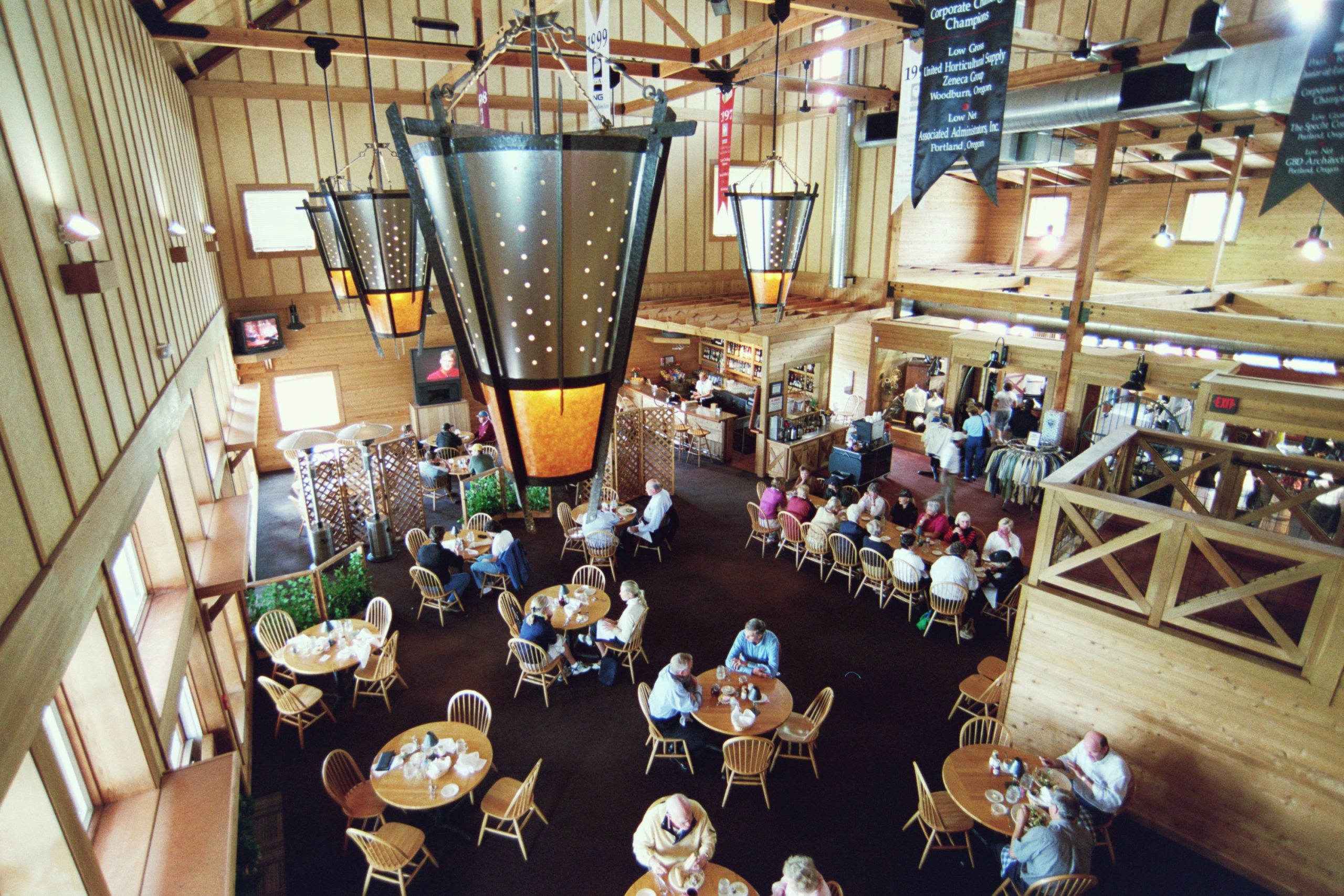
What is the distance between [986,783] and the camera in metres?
5.04

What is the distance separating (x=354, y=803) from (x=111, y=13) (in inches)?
239

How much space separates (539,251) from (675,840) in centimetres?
423

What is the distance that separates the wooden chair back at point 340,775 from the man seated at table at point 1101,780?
5.30 m

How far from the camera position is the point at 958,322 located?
46.1ft

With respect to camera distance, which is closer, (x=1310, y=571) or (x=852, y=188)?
(x=1310, y=571)

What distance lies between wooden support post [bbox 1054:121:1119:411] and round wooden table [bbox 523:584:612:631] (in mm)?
8644

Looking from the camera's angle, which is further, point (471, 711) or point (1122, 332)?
point (1122, 332)

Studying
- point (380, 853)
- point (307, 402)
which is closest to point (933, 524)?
point (380, 853)

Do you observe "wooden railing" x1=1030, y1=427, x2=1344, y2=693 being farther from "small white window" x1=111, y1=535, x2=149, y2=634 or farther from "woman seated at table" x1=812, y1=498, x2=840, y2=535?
"small white window" x1=111, y1=535, x2=149, y2=634

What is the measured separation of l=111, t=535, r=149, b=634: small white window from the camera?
4285 mm

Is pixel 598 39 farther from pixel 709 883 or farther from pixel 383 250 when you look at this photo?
Answer: pixel 709 883

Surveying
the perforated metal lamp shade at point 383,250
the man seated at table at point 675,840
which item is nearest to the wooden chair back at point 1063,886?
the man seated at table at point 675,840

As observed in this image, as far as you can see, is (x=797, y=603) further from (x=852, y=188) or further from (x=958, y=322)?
(x=852, y=188)

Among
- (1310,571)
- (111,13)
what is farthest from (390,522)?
(1310,571)
